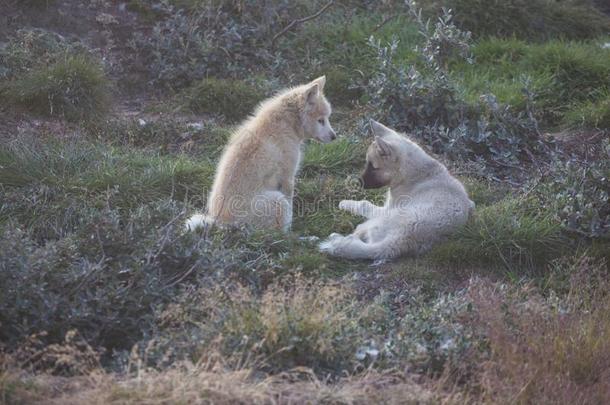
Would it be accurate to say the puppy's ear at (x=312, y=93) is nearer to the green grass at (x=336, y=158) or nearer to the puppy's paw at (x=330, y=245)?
the green grass at (x=336, y=158)

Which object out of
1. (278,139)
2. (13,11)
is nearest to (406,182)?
(278,139)

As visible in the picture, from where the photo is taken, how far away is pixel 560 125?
9.93m

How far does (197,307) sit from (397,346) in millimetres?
1210

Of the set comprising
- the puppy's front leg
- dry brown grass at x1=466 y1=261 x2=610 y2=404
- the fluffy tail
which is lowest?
the puppy's front leg

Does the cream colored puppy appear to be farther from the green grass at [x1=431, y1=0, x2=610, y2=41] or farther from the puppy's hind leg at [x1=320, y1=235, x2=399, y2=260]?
the green grass at [x1=431, y1=0, x2=610, y2=41]

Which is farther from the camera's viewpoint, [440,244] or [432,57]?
[432,57]

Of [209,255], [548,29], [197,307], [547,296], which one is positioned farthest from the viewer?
[548,29]

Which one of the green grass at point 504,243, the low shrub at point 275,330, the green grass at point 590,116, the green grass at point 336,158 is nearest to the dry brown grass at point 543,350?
the low shrub at point 275,330

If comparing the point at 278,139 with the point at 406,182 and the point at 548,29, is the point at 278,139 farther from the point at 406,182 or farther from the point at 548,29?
the point at 548,29

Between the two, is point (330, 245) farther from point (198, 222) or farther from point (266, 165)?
point (198, 222)

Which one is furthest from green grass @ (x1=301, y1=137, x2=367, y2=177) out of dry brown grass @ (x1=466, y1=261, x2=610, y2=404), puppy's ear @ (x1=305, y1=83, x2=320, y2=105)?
dry brown grass @ (x1=466, y1=261, x2=610, y2=404)

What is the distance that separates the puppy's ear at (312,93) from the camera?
765 centimetres

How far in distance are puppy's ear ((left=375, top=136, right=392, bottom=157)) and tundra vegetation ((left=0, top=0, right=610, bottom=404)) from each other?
28.8 inches

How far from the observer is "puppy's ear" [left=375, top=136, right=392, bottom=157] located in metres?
7.29
